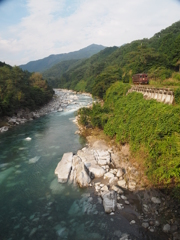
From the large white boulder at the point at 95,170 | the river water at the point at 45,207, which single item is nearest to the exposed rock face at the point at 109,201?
the river water at the point at 45,207

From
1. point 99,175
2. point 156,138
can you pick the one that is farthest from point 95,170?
point 156,138

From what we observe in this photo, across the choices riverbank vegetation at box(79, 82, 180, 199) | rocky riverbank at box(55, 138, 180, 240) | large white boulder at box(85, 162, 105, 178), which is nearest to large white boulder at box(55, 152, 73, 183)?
rocky riverbank at box(55, 138, 180, 240)

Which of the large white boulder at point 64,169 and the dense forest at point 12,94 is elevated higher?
the dense forest at point 12,94

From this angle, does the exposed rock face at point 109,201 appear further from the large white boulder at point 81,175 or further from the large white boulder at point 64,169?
the large white boulder at point 64,169

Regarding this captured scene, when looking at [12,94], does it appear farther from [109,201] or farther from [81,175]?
[109,201]

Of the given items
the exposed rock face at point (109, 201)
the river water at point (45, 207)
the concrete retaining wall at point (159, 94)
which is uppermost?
the concrete retaining wall at point (159, 94)

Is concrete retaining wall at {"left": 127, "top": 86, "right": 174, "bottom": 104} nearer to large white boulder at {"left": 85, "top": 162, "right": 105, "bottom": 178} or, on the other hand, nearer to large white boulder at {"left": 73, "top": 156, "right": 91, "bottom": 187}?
large white boulder at {"left": 85, "top": 162, "right": 105, "bottom": 178}

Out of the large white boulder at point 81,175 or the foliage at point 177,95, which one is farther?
the foliage at point 177,95

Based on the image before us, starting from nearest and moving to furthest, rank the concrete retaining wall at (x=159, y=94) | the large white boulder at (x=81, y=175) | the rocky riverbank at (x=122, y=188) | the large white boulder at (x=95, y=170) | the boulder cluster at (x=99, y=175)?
the rocky riverbank at (x=122, y=188) → the boulder cluster at (x=99, y=175) → the large white boulder at (x=81, y=175) → the large white boulder at (x=95, y=170) → the concrete retaining wall at (x=159, y=94)
